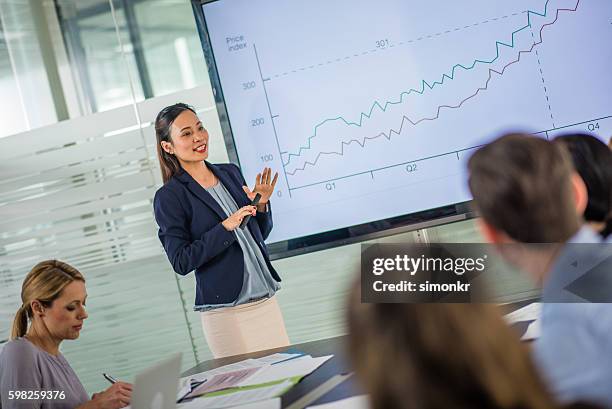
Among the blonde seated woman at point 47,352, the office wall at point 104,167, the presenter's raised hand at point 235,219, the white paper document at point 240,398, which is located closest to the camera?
the white paper document at point 240,398

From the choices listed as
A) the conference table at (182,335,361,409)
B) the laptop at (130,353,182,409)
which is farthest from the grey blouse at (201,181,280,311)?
the laptop at (130,353,182,409)

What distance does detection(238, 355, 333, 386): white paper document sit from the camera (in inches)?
84.7

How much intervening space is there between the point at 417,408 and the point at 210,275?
2.60m

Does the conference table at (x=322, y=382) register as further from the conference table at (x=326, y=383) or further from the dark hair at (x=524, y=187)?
the dark hair at (x=524, y=187)

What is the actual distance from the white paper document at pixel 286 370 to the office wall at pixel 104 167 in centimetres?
206

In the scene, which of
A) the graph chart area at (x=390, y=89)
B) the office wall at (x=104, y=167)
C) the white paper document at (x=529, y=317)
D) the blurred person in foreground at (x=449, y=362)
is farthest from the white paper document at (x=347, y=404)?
the office wall at (x=104, y=167)

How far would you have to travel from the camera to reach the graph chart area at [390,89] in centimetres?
358

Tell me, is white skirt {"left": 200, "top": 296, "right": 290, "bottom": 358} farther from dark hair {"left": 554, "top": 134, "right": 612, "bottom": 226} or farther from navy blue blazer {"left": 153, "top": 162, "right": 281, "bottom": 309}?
dark hair {"left": 554, "top": 134, "right": 612, "bottom": 226}

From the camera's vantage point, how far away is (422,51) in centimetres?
371

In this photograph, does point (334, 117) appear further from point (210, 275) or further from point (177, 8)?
point (177, 8)

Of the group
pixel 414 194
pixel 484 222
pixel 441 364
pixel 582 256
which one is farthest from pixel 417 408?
pixel 414 194

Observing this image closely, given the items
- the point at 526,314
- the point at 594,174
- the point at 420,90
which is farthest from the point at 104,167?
the point at 594,174

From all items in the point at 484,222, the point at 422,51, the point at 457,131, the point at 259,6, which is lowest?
the point at 484,222

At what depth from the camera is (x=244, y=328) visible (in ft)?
10.7
